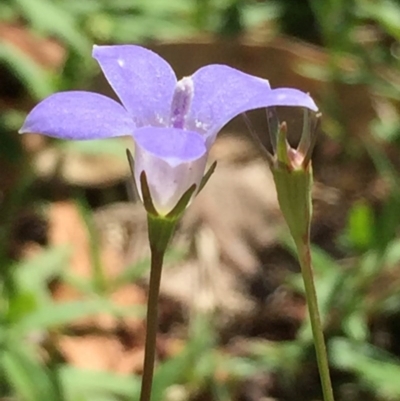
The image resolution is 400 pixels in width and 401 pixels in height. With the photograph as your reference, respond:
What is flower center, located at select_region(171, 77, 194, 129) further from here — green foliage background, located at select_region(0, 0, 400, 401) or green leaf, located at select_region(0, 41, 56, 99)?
green leaf, located at select_region(0, 41, 56, 99)

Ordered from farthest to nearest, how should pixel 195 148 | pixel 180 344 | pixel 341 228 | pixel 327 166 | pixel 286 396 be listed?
pixel 327 166 < pixel 341 228 < pixel 180 344 < pixel 286 396 < pixel 195 148

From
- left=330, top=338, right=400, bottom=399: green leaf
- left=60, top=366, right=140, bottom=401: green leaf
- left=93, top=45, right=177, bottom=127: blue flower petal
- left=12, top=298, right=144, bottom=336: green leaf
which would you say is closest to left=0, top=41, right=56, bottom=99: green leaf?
left=12, top=298, right=144, bottom=336: green leaf

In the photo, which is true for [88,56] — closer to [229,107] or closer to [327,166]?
[327,166]

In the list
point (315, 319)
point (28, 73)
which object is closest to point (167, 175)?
point (315, 319)

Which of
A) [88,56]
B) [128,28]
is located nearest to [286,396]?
[88,56]

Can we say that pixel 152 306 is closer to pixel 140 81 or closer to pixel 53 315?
pixel 140 81

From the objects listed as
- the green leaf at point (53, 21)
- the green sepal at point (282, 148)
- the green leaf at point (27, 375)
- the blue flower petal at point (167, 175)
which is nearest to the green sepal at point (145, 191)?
the blue flower petal at point (167, 175)
